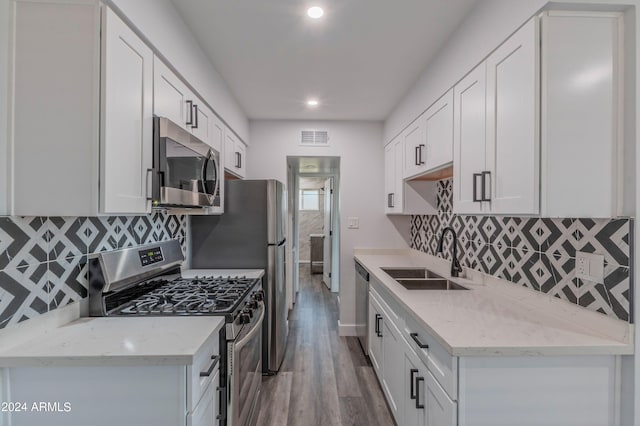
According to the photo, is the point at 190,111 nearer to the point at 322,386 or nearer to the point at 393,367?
the point at 393,367

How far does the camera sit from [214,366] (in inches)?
52.6

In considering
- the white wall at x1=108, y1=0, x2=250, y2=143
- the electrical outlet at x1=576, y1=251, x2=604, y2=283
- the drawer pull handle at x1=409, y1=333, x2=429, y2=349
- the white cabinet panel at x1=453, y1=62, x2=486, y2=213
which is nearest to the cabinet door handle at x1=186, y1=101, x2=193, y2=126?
the white wall at x1=108, y1=0, x2=250, y2=143

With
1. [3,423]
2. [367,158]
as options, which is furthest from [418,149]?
[3,423]

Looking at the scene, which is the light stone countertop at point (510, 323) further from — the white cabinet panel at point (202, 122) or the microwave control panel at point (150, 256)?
the white cabinet panel at point (202, 122)

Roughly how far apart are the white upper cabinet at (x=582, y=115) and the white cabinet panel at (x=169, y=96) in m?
1.64

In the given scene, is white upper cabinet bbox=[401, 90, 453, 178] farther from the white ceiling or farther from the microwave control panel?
the microwave control panel

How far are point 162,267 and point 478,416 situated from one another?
6.30 ft

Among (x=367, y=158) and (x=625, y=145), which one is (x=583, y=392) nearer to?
(x=625, y=145)

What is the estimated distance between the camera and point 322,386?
8.08 feet

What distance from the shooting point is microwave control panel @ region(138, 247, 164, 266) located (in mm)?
1781

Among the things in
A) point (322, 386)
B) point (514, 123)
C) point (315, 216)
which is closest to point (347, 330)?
point (322, 386)

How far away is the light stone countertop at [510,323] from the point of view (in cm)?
111

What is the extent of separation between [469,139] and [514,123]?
15.0 inches

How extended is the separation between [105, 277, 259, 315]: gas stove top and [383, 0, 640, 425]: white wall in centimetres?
163
